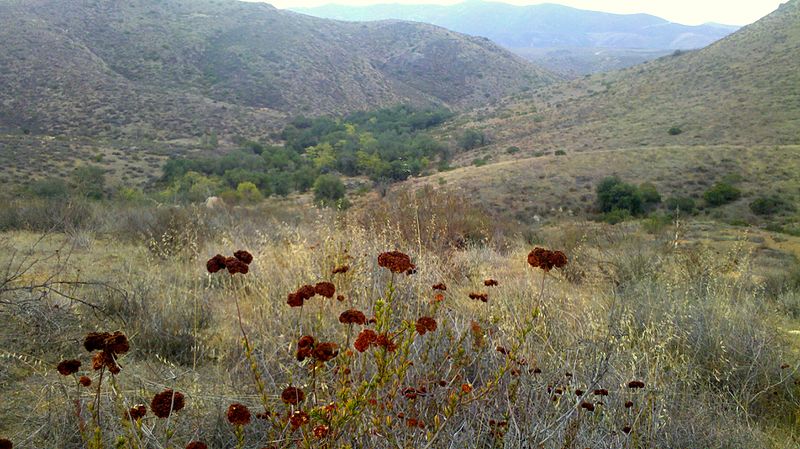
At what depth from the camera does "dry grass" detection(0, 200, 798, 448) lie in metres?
1.93

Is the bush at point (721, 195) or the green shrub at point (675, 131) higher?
the green shrub at point (675, 131)

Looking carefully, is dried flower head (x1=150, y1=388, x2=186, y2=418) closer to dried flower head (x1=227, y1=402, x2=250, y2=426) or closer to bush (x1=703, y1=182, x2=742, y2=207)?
dried flower head (x1=227, y1=402, x2=250, y2=426)

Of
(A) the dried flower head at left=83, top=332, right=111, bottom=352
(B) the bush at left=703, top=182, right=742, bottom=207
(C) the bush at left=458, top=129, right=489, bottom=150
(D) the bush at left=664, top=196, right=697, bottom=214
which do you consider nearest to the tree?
(A) the dried flower head at left=83, top=332, right=111, bottom=352

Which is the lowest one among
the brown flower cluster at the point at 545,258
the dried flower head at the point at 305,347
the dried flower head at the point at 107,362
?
the dried flower head at the point at 305,347

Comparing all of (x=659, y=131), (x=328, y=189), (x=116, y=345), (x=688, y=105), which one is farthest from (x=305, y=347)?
(x=688, y=105)

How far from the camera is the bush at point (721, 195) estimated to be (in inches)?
821

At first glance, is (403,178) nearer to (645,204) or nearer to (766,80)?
(645,204)

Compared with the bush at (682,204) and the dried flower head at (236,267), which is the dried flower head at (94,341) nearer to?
the dried flower head at (236,267)

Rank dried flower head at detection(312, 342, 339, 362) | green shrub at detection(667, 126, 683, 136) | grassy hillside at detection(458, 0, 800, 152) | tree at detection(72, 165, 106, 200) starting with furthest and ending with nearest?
green shrub at detection(667, 126, 683, 136)
grassy hillside at detection(458, 0, 800, 152)
tree at detection(72, 165, 106, 200)
dried flower head at detection(312, 342, 339, 362)

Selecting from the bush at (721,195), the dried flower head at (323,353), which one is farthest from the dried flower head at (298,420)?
the bush at (721,195)

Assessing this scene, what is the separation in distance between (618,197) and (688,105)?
1875cm

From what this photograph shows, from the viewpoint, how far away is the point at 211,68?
5050 cm

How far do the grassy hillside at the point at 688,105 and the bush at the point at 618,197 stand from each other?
10.6 metres

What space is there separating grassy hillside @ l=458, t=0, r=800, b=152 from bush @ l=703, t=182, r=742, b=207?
8.61 meters
